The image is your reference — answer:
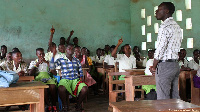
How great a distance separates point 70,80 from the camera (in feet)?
14.5

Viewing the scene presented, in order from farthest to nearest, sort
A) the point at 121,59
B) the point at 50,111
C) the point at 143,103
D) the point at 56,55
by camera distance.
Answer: the point at 56,55
the point at 121,59
the point at 50,111
the point at 143,103

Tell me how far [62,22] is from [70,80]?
4.51 metres

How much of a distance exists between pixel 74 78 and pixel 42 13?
450 centimetres

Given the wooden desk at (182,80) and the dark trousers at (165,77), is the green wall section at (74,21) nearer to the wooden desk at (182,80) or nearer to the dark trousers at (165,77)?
the wooden desk at (182,80)

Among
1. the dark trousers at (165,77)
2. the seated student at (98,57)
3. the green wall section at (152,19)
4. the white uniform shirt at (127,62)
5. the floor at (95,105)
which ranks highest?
the green wall section at (152,19)

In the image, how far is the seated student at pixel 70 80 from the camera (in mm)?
4270

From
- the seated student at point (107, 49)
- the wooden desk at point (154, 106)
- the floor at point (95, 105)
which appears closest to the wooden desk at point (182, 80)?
the floor at point (95, 105)

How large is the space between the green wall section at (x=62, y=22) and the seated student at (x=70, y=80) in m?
4.02

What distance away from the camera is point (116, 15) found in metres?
A: 9.33

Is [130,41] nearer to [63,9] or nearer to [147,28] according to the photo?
[147,28]

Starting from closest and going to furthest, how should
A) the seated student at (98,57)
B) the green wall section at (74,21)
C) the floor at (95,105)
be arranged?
the floor at (95,105)
the green wall section at (74,21)
the seated student at (98,57)

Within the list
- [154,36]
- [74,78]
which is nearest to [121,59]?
[74,78]

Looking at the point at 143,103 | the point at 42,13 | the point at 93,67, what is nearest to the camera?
the point at 143,103

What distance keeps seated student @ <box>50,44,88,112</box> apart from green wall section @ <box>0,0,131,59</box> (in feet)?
13.2
